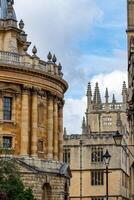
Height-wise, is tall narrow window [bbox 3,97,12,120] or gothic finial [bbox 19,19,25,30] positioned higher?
gothic finial [bbox 19,19,25,30]

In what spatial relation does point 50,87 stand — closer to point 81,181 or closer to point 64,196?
point 64,196

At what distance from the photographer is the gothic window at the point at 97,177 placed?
297ft

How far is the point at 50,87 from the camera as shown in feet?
216

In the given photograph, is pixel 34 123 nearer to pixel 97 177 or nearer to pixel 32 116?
pixel 32 116

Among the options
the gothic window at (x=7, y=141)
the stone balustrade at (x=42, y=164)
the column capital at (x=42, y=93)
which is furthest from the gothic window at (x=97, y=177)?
the gothic window at (x=7, y=141)

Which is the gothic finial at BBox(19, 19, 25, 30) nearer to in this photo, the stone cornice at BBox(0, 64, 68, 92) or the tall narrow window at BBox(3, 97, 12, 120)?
the stone cornice at BBox(0, 64, 68, 92)

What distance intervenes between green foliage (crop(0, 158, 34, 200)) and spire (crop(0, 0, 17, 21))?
21550 mm

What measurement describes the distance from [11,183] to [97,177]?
43.3m

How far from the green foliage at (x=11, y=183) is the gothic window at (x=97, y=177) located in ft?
131

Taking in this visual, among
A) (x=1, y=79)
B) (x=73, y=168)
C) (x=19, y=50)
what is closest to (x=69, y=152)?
(x=73, y=168)

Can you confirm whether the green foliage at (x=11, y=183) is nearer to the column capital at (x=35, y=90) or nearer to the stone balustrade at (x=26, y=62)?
the column capital at (x=35, y=90)

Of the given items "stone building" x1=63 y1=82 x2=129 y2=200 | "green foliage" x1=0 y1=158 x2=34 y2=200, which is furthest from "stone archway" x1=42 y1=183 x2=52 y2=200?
"stone building" x1=63 y1=82 x2=129 y2=200

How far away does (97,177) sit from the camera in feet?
297

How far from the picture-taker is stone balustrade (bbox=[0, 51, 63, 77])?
Answer: 204 feet
